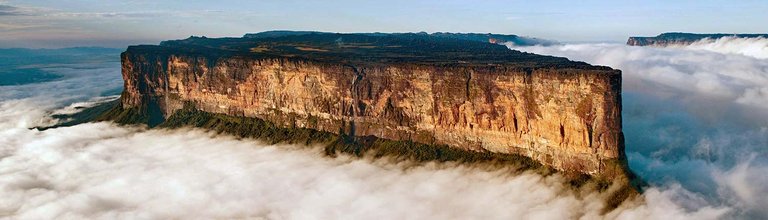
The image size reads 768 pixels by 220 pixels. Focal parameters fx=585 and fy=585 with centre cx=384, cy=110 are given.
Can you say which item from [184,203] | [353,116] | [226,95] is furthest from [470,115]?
[226,95]

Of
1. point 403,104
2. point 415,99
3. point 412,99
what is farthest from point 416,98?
point 403,104

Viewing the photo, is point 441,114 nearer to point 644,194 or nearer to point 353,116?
point 353,116

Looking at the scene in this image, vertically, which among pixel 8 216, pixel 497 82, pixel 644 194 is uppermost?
pixel 497 82

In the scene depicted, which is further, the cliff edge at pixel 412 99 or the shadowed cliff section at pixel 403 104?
the shadowed cliff section at pixel 403 104

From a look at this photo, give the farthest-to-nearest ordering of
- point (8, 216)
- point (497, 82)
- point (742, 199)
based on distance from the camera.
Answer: point (497, 82) → point (8, 216) → point (742, 199)

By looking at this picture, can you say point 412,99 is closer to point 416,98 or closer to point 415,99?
point 415,99
